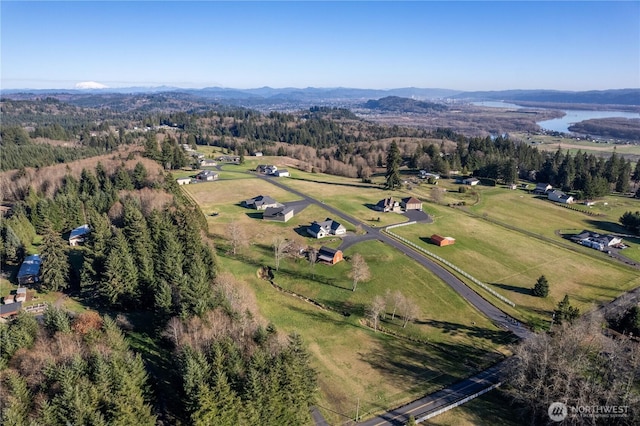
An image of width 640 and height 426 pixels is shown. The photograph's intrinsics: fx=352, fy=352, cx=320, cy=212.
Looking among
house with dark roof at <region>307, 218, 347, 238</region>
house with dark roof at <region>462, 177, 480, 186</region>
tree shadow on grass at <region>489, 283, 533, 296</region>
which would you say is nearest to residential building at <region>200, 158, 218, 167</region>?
house with dark roof at <region>307, 218, 347, 238</region>

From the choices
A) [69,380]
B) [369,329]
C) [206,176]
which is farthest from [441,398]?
[206,176]

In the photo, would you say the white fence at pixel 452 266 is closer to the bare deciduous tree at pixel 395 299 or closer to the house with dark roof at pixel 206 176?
the bare deciduous tree at pixel 395 299

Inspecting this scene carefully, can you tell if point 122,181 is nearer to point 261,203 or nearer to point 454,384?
point 261,203

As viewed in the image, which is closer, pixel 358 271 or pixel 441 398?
pixel 441 398

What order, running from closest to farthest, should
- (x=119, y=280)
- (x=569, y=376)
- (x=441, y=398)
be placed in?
1. (x=569, y=376)
2. (x=441, y=398)
3. (x=119, y=280)

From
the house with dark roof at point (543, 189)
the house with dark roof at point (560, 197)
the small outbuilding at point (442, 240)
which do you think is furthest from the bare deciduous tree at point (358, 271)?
the house with dark roof at point (543, 189)

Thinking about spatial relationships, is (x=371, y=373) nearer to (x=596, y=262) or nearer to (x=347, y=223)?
(x=347, y=223)
